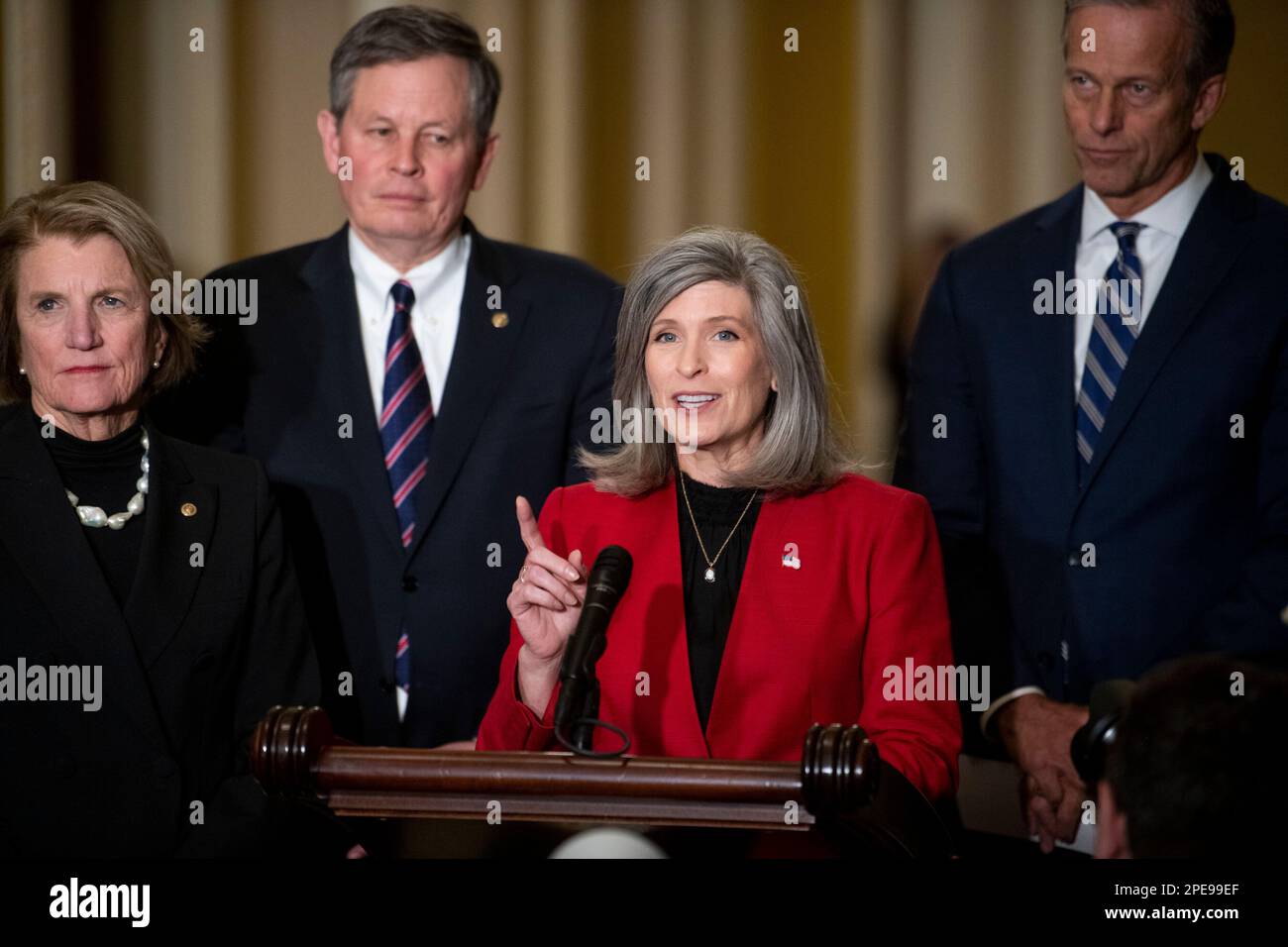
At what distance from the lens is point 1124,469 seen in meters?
3.26

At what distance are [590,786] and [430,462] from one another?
4.29 feet

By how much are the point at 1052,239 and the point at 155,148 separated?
246 centimetres

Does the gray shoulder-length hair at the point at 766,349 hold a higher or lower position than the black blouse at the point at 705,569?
higher

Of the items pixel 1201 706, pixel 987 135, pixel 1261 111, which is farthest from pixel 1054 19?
pixel 1201 706

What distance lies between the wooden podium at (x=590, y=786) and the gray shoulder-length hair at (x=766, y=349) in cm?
73

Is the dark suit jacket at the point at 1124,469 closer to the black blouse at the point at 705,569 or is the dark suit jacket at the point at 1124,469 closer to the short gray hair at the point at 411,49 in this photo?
the black blouse at the point at 705,569

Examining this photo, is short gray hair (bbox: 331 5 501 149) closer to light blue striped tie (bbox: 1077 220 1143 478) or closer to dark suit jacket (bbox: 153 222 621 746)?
dark suit jacket (bbox: 153 222 621 746)

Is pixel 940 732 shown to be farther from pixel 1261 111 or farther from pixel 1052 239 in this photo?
pixel 1261 111

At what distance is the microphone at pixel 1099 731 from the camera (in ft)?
8.15

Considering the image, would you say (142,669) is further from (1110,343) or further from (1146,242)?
(1146,242)

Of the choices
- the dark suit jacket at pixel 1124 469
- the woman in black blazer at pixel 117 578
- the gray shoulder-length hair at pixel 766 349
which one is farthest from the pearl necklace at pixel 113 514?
the dark suit jacket at pixel 1124 469

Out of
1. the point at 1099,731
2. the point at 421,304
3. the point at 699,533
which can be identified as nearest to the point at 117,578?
the point at 421,304
